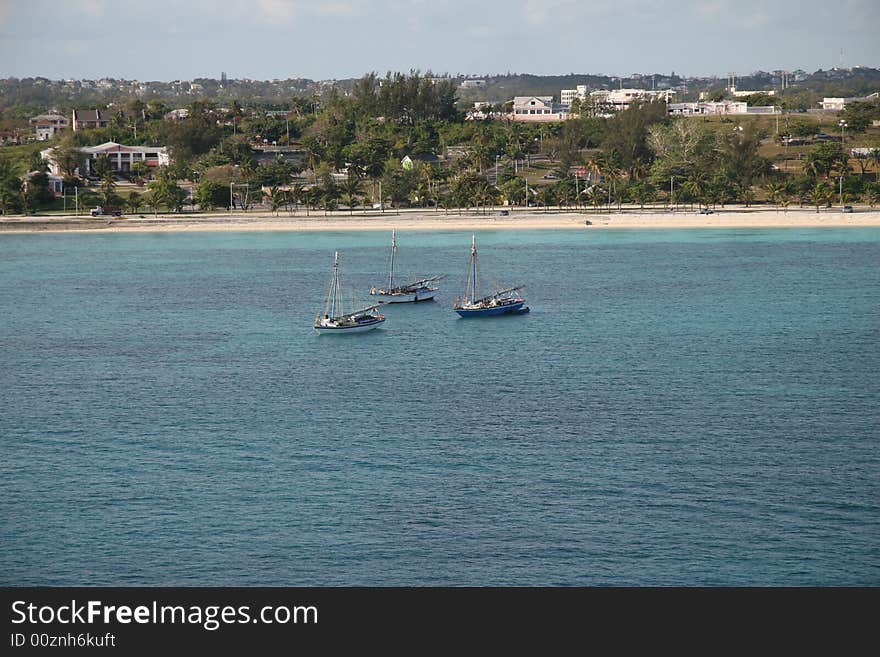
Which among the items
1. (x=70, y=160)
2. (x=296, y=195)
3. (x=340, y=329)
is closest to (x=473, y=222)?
(x=296, y=195)

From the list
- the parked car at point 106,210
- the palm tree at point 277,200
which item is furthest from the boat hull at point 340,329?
the parked car at point 106,210

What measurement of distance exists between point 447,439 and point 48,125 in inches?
5951

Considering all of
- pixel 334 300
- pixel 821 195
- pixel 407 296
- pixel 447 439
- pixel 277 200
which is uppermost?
pixel 821 195

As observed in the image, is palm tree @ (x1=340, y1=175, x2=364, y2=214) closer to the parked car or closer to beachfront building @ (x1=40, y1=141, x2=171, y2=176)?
the parked car

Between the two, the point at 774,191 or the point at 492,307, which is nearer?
the point at 492,307

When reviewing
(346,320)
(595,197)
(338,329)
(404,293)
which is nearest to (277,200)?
(595,197)

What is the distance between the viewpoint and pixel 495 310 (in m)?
69.3

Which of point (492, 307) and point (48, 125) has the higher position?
point (48, 125)

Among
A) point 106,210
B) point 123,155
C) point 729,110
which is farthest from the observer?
point 729,110

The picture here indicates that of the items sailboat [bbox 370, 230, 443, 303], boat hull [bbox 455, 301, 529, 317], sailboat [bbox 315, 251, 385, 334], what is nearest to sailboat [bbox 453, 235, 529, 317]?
boat hull [bbox 455, 301, 529, 317]

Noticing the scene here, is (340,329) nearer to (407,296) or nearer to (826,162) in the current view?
(407,296)

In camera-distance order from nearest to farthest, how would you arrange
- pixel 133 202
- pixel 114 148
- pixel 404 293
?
1. pixel 404 293
2. pixel 133 202
3. pixel 114 148

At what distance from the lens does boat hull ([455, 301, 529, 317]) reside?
227ft

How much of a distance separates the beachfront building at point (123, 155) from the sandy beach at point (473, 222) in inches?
971
